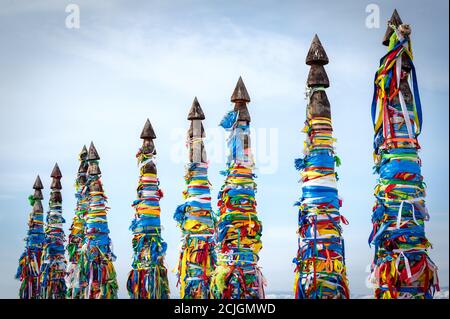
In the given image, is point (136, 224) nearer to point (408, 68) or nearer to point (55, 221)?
point (55, 221)

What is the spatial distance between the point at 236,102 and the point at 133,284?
5.80m

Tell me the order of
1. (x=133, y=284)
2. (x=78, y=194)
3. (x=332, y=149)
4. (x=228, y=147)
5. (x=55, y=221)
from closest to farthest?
(x=332, y=149) < (x=228, y=147) < (x=133, y=284) < (x=78, y=194) < (x=55, y=221)

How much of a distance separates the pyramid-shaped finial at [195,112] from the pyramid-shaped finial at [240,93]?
1.63m

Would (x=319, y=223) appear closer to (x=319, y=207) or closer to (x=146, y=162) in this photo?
(x=319, y=207)

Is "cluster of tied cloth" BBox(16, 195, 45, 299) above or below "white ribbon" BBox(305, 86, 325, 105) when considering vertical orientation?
below

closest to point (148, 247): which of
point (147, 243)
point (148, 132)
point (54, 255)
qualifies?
point (147, 243)

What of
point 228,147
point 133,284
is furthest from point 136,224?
point 228,147

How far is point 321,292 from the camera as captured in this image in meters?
10.2

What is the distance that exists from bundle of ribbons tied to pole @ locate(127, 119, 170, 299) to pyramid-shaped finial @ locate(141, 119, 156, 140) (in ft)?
1.02

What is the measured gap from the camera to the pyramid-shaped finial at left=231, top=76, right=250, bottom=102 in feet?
42.9

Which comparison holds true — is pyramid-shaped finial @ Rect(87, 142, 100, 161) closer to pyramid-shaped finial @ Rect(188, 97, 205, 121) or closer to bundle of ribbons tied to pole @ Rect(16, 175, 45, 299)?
pyramid-shaped finial @ Rect(188, 97, 205, 121)

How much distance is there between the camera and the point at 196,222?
46.0ft

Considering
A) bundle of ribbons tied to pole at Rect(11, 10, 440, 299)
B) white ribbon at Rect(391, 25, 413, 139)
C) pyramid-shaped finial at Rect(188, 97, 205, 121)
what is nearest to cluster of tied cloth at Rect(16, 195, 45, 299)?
bundle of ribbons tied to pole at Rect(11, 10, 440, 299)

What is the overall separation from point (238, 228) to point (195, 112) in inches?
142
